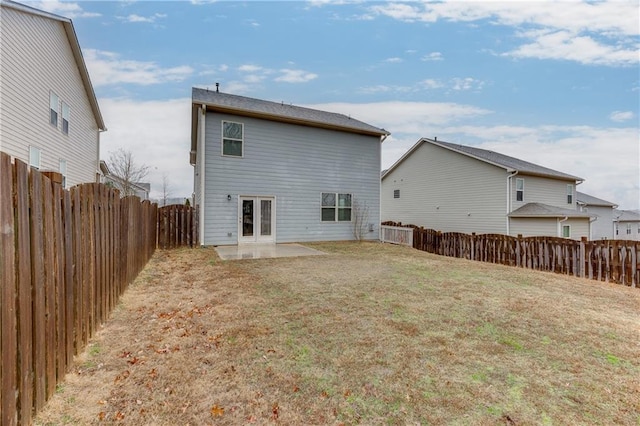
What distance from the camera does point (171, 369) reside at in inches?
114

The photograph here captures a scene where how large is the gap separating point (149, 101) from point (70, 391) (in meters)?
19.8

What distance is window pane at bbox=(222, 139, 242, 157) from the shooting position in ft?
40.5

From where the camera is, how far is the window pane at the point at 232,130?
40.5 ft

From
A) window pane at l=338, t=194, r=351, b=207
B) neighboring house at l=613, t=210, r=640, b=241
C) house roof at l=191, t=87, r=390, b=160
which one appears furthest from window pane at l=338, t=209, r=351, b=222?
neighboring house at l=613, t=210, r=640, b=241

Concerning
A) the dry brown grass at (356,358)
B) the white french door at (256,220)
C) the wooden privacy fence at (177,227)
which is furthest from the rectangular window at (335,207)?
the dry brown grass at (356,358)

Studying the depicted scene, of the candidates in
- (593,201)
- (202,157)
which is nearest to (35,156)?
(202,157)

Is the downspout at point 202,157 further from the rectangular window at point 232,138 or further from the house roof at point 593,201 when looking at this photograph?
the house roof at point 593,201

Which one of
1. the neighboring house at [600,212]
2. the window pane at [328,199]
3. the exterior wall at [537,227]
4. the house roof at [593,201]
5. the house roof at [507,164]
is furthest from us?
the neighboring house at [600,212]

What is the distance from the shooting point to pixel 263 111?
499 inches

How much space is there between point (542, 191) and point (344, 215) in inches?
518

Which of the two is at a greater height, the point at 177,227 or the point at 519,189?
the point at 519,189

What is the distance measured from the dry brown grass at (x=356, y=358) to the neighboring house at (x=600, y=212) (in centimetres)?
2871

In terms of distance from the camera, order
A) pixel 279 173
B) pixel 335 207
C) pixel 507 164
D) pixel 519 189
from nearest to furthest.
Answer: pixel 279 173 → pixel 335 207 → pixel 519 189 → pixel 507 164

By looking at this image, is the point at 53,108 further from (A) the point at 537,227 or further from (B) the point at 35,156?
(A) the point at 537,227
